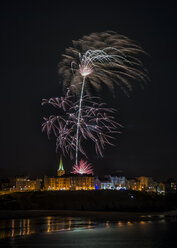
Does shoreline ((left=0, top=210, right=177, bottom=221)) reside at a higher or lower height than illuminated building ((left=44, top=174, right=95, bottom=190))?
lower

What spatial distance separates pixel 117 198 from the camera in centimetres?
9494

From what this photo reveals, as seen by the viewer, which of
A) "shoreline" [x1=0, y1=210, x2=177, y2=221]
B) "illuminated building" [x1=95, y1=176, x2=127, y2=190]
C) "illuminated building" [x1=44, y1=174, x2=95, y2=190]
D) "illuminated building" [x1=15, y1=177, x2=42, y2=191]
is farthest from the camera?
"illuminated building" [x1=15, y1=177, x2=42, y2=191]

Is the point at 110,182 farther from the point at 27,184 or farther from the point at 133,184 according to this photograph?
the point at 27,184

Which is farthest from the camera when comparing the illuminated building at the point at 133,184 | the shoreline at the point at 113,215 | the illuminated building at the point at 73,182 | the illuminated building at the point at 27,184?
the illuminated building at the point at 133,184

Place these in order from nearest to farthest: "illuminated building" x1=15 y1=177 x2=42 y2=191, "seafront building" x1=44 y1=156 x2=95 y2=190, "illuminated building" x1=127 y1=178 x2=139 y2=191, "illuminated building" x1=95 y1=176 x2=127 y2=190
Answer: "seafront building" x1=44 y1=156 x2=95 y2=190, "illuminated building" x1=95 y1=176 x2=127 y2=190, "illuminated building" x1=15 y1=177 x2=42 y2=191, "illuminated building" x1=127 y1=178 x2=139 y2=191

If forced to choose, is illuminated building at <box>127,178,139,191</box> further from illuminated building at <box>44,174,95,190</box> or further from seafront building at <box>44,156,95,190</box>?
illuminated building at <box>44,174,95,190</box>

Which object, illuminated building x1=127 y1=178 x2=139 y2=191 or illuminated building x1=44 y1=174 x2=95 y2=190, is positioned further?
illuminated building x1=127 y1=178 x2=139 y2=191

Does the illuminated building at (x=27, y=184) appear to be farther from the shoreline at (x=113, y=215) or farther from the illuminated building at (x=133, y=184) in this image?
the shoreline at (x=113, y=215)

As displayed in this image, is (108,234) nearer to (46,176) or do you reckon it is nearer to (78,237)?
(78,237)

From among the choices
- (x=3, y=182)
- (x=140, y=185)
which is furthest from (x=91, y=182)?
(x=3, y=182)

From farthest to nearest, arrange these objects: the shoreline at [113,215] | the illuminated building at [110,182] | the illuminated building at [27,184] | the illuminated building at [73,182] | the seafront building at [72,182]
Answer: the illuminated building at [27,184]
the illuminated building at [110,182]
the seafront building at [72,182]
the illuminated building at [73,182]
the shoreline at [113,215]

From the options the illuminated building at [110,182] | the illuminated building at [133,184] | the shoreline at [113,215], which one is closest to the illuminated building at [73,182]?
the illuminated building at [110,182]

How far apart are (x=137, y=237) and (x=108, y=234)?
2906mm

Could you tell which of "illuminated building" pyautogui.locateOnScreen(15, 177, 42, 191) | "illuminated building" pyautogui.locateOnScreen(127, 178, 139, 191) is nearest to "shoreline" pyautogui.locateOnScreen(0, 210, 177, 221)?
"illuminated building" pyautogui.locateOnScreen(15, 177, 42, 191)
